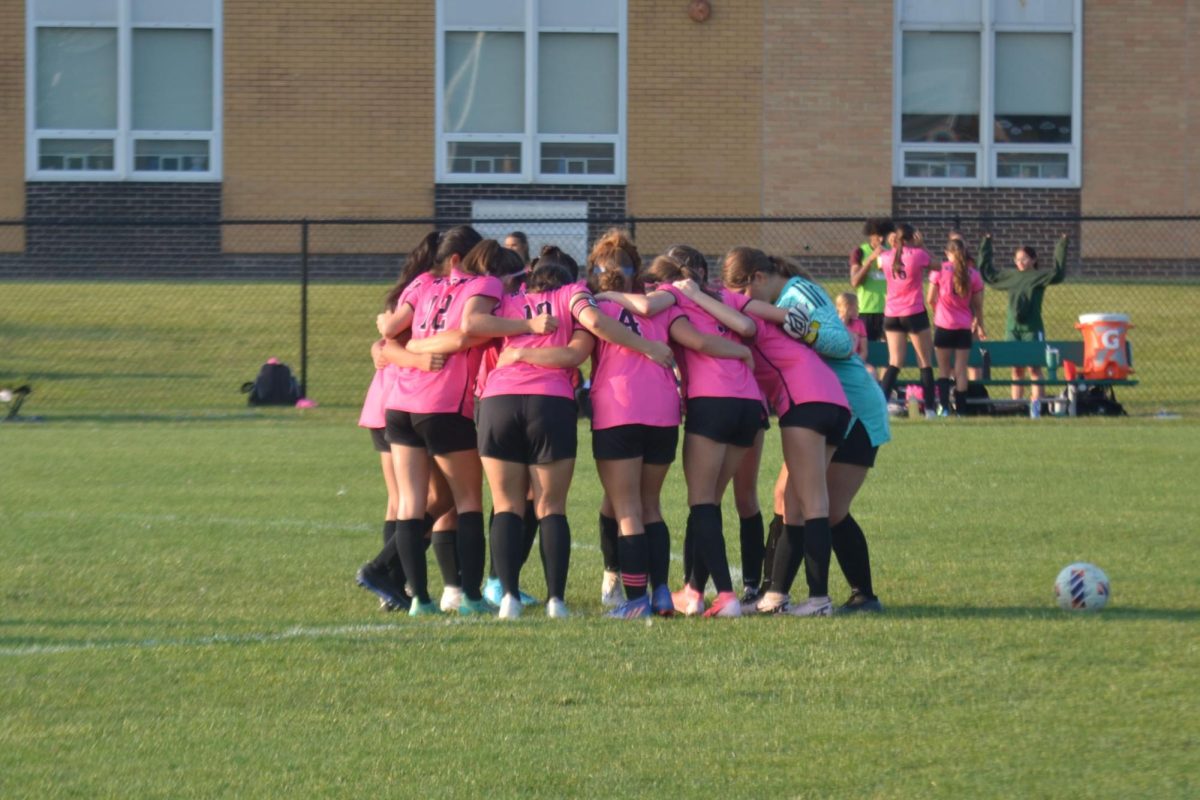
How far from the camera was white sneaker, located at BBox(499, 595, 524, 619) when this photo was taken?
779cm

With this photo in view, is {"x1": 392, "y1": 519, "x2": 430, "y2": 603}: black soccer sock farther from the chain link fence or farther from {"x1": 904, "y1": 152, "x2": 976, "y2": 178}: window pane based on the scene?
{"x1": 904, "y1": 152, "x2": 976, "y2": 178}: window pane

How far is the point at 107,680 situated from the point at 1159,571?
5377mm

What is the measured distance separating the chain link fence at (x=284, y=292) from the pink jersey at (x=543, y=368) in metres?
12.4

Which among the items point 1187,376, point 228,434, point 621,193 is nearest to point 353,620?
point 228,434

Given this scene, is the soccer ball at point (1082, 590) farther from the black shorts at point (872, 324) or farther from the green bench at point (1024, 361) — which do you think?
the black shorts at point (872, 324)

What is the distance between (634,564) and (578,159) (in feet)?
67.4

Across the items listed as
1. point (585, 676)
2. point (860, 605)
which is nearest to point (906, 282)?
point (860, 605)

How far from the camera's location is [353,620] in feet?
26.0

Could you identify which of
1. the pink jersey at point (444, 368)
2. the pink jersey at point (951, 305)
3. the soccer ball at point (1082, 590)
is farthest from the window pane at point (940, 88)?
the pink jersey at point (444, 368)

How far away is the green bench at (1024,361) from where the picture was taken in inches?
742

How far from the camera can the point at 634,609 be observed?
25.4ft

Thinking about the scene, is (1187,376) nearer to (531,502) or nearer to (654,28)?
(654,28)

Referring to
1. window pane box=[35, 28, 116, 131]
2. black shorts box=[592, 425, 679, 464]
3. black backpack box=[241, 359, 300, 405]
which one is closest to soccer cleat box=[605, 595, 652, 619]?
black shorts box=[592, 425, 679, 464]

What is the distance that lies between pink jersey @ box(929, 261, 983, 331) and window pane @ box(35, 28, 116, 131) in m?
14.7
